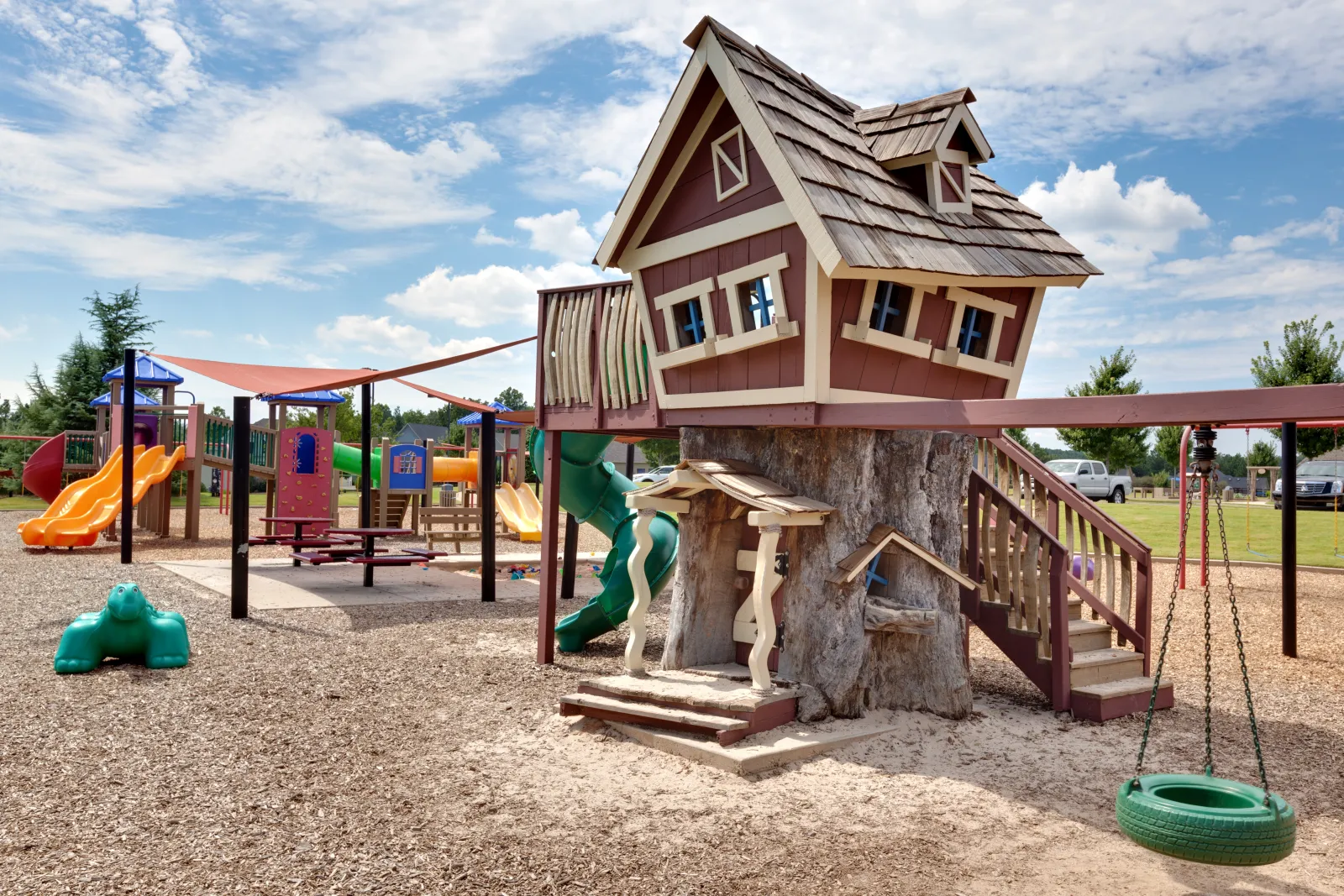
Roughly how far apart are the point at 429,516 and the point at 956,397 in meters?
13.2

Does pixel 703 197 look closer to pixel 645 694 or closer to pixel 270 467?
pixel 645 694

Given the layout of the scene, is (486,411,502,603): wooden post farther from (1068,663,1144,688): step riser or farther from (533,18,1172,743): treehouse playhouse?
(1068,663,1144,688): step riser

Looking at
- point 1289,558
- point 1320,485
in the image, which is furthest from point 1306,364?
point 1289,558

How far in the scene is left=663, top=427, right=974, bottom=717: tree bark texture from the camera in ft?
22.5

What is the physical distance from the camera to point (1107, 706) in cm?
719

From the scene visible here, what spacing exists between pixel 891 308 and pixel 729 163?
5.08 feet

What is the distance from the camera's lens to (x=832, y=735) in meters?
6.40

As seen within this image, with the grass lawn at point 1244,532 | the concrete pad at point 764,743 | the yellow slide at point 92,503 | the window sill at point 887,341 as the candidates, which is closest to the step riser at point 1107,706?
the concrete pad at point 764,743

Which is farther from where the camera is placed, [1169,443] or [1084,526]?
[1169,443]

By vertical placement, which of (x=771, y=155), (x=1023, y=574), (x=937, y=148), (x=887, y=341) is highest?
(x=937, y=148)

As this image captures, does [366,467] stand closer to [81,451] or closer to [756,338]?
[756,338]

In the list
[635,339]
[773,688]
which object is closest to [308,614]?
[635,339]

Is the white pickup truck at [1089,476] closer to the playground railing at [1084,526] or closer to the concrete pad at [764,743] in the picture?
the playground railing at [1084,526]

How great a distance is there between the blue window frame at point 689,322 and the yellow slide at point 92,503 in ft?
43.2
